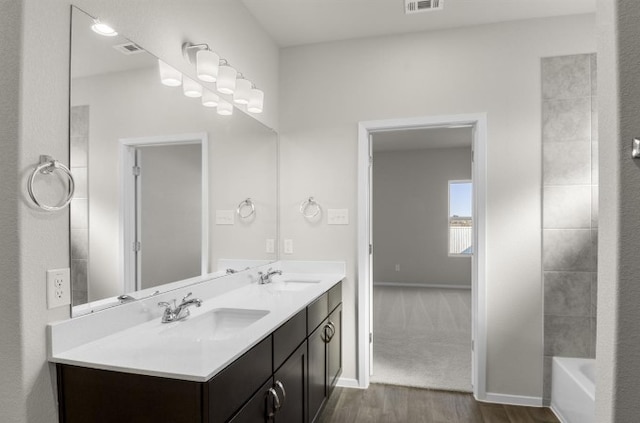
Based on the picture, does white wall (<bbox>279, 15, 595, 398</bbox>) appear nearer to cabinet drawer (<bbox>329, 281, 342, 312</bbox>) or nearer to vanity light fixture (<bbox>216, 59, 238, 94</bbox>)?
cabinet drawer (<bbox>329, 281, 342, 312</bbox>)

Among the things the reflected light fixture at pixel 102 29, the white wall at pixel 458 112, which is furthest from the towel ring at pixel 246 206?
the reflected light fixture at pixel 102 29

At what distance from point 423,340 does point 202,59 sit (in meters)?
3.39

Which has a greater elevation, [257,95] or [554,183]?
[257,95]

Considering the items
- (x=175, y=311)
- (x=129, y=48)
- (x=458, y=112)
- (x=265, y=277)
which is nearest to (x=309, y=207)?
(x=265, y=277)

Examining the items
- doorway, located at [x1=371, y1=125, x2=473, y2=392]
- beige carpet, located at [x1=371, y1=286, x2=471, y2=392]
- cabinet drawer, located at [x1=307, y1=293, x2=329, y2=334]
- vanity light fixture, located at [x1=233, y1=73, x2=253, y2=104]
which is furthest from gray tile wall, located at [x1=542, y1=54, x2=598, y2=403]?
doorway, located at [x1=371, y1=125, x2=473, y2=392]

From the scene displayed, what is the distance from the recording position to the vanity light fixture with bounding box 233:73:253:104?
94.0 inches

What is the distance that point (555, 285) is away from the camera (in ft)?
8.50

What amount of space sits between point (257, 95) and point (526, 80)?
1906mm

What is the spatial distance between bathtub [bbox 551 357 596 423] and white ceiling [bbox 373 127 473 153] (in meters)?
3.57

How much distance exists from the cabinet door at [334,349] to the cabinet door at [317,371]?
124 mm

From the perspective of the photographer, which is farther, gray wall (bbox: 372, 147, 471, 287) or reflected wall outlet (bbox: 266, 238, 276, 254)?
gray wall (bbox: 372, 147, 471, 287)

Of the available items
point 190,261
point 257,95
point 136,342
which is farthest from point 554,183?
point 136,342

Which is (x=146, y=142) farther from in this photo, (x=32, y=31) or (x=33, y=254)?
(x=33, y=254)

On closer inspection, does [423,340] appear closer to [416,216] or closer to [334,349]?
[334,349]
